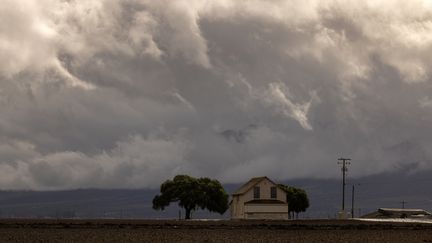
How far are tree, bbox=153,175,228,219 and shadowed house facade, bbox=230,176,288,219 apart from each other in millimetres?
4098

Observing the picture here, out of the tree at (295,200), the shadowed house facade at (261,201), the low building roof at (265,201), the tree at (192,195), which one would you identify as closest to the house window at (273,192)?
the shadowed house facade at (261,201)

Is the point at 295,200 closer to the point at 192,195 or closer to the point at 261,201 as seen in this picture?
the point at 261,201

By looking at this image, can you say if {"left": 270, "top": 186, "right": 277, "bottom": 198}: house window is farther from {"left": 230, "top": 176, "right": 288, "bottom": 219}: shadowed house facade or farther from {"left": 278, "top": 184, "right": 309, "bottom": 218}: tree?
{"left": 278, "top": 184, "right": 309, "bottom": 218}: tree

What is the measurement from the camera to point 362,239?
86062 mm

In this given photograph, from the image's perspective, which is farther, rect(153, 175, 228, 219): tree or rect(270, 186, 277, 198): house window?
rect(270, 186, 277, 198): house window

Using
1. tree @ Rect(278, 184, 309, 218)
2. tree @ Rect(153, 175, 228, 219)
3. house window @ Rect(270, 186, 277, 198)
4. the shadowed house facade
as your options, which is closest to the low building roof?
the shadowed house facade

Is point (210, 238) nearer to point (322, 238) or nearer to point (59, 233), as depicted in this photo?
point (322, 238)

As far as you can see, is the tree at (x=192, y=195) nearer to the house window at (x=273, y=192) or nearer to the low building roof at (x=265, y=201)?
the low building roof at (x=265, y=201)

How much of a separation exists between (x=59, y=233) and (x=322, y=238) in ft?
83.3

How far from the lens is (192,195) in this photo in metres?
174

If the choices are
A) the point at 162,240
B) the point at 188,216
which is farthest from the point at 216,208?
the point at 162,240

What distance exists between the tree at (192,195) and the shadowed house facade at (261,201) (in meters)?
4.10

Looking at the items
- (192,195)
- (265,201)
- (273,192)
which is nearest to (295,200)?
(273,192)

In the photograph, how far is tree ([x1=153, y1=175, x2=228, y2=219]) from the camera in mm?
174875
